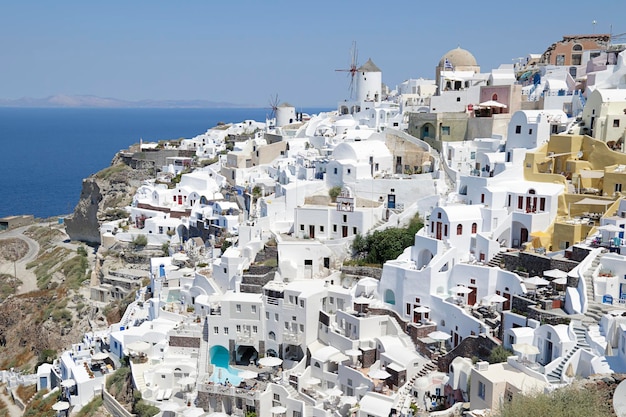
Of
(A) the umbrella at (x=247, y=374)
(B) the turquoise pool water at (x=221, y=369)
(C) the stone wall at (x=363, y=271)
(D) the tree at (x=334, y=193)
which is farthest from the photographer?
(D) the tree at (x=334, y=193)

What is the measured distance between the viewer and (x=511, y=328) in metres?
23.4

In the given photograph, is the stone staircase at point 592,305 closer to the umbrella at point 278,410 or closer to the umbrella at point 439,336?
the umbrella at point 439,336

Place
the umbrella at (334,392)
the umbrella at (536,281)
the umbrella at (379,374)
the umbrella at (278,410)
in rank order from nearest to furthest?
the umbrella at (536,281) → the umbrella at (379,374) → the umbrella at (278,410) → the umbrella at (334,392)

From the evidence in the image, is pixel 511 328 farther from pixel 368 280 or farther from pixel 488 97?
pixel 488 97

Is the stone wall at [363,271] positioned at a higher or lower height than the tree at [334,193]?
lower

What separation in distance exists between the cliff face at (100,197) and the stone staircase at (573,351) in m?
45.0

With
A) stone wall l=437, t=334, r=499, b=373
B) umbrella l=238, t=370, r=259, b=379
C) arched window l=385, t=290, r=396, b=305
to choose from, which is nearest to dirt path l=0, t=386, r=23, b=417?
umbrella l=238, t=370, r=259, b=379

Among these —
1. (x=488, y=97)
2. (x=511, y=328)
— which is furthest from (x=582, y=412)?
(x=488, y=97)

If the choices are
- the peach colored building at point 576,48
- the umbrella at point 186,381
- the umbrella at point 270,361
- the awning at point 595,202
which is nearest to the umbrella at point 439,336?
the umbrella at point 270,361

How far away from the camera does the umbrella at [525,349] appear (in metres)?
21.4

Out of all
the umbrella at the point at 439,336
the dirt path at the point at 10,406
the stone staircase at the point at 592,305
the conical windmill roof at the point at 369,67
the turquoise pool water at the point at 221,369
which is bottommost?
the dirt path at the point at 10,406

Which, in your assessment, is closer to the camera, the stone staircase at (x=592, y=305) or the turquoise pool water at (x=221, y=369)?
the stone staircase at (x=592, y=305)

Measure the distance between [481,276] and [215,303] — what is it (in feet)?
43.2

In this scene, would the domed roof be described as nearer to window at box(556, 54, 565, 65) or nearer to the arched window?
window at box(556, 54, 565, 65)
